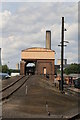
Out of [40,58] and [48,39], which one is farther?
[48,39]

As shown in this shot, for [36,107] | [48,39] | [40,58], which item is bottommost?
[36,107]

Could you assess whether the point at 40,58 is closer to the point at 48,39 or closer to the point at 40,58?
the point at 40,58

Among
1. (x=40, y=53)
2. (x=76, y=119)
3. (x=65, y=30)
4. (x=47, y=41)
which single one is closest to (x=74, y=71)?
(x=47, y=41)

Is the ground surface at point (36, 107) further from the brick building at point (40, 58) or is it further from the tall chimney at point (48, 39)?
the tall chimney at point (48, 39)

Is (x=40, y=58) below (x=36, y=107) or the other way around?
the other way around

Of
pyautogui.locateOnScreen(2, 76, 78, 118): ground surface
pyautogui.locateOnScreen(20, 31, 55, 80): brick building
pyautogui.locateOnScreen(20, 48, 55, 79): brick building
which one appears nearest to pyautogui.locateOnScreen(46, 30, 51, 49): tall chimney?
pyautogui.locateOnScreen(20, 31, 55, 80): brick building

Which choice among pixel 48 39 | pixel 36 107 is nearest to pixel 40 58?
pixel 48 39

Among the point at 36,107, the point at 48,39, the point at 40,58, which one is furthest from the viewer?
the point at 48,39

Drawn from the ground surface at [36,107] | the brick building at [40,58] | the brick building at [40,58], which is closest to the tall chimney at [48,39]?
the brick building at [40,58]

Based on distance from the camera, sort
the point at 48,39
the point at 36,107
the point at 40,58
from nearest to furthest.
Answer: the point at 36,107 < the point at 40,58 < the point at 48,39

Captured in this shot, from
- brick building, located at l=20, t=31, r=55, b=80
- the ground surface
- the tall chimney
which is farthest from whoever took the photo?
the tall chimney

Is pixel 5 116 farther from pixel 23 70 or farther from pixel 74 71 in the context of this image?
pixel 74 71

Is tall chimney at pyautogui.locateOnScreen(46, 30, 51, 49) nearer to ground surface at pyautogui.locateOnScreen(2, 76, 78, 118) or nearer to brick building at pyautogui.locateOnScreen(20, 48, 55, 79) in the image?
brick building at pyautogui.locateOnScreen(20, 48, 55, 79)

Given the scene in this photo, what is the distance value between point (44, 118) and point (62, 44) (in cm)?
2372
